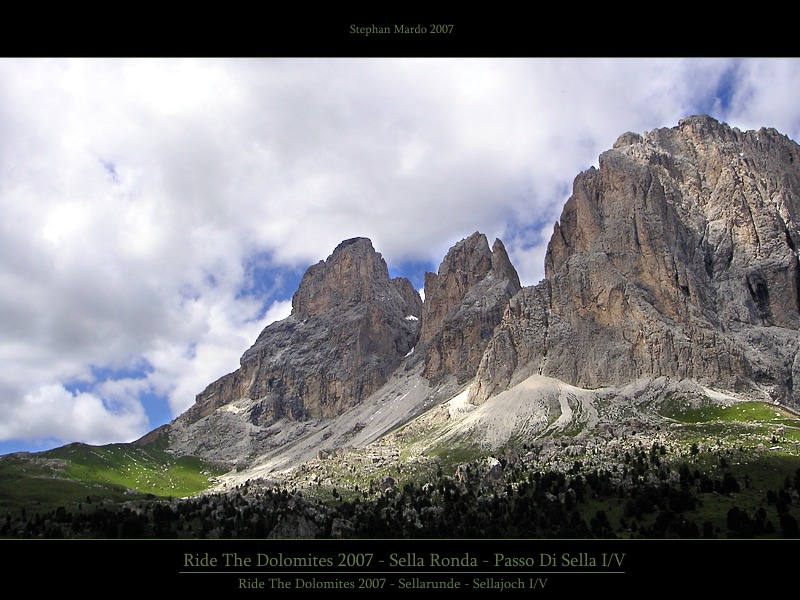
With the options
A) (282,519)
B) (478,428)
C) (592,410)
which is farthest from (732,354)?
(282,519)

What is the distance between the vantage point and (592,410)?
182 m

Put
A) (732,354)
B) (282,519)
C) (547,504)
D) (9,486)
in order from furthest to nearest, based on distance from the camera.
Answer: (732,354), (9,486), (547,504), (282,519)

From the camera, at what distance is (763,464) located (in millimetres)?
122312

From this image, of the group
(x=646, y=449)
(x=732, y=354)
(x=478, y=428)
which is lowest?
(x=646, y=449)

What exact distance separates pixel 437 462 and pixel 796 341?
368 feet
